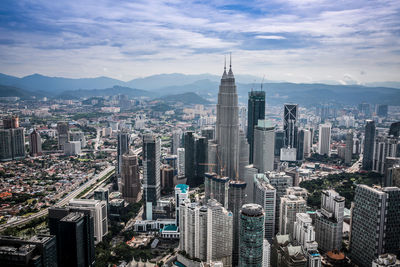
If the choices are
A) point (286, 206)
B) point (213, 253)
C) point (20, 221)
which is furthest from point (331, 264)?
point (20, 221)

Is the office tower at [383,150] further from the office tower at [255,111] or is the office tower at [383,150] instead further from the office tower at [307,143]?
the office tower at [255,111]

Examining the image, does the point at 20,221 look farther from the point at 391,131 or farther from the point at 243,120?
the point at 391,131

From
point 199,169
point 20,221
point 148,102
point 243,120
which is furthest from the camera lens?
point 148,102

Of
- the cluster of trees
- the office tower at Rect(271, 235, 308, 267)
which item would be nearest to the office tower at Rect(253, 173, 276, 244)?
the office tower at Rect(271, 235, 308, 267)

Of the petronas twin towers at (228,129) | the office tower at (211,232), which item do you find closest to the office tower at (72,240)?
the office tower at (211,232)

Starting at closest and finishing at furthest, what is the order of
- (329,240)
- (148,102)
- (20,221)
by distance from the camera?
1. (329,240)
2. (20,221)
3. (148,102)

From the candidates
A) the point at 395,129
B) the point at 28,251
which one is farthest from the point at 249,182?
the point at 395,129
